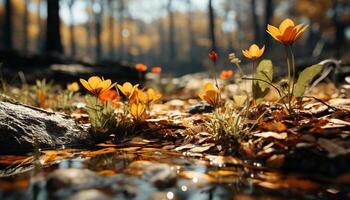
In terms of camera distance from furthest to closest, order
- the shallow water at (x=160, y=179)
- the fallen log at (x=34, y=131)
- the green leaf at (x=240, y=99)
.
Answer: the green leaf at (x=240, y=99) < the fallen log at (x=34, y=131) < the shallow water at (x=160, y=179)

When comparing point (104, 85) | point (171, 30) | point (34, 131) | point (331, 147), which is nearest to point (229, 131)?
point (331, 147)

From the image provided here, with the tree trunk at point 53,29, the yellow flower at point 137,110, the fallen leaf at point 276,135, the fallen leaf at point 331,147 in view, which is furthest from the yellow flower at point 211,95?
the tree trunk at point 53,29

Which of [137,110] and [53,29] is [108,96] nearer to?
[137,110]

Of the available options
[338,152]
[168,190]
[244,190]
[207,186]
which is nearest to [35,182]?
[168,190]

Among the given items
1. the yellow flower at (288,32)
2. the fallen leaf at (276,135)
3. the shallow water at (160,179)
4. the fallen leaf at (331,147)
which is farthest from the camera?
the yellow flower at (288,32)

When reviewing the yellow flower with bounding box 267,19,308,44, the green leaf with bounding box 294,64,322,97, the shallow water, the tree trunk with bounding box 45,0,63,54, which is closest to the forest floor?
the shallow water

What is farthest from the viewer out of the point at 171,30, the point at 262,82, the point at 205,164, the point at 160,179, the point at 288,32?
the point at 171,30

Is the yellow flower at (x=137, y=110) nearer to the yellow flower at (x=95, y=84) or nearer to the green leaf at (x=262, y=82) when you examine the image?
the yellow flower at (x=95, y=84)
